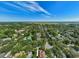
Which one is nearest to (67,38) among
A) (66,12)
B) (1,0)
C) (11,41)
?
(66,12)

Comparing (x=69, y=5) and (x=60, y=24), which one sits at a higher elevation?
(x=69, y=5)

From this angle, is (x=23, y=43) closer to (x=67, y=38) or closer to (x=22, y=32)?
(x=22, y=32)

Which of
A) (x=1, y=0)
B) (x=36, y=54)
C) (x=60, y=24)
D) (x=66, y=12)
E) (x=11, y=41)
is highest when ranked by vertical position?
(x=1, y=0)

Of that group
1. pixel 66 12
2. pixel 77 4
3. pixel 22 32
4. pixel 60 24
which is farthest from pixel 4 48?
pixel 77 4

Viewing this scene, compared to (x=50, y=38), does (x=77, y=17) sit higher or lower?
higher

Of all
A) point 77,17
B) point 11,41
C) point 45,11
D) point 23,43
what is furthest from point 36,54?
point 77,17

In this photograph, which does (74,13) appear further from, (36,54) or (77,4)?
(36,54)
